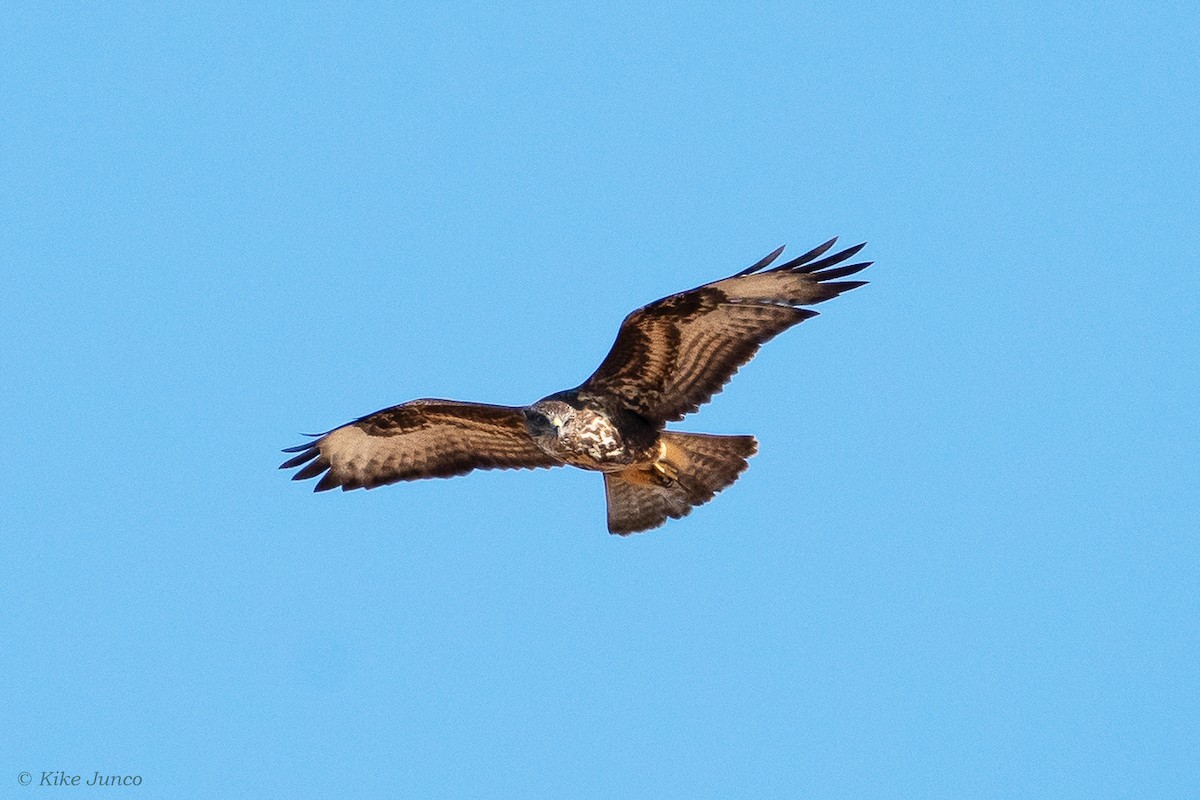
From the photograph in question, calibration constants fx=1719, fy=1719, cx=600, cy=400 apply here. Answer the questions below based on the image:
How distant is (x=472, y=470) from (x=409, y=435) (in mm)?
558

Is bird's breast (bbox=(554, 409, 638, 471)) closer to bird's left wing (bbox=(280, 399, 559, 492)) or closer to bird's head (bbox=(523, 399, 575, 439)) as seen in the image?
bird's head (bbox=(523, 399, 575, 439))

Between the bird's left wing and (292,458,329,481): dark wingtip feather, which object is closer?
the bird's left wing

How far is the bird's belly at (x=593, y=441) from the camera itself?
12.1 m

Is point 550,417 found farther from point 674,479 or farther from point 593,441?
point 674,479

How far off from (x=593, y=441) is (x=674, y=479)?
3.21 ft

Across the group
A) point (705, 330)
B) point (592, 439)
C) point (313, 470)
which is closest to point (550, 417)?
point (592, 439)

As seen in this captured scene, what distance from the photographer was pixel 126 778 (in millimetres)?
12141

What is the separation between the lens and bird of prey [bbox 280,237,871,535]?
11.8m

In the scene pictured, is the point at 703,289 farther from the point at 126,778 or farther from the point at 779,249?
the point at 126,778

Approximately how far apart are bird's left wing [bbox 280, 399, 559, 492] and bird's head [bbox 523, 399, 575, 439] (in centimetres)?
67

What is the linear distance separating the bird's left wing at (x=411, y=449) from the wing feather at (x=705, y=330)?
1035mm

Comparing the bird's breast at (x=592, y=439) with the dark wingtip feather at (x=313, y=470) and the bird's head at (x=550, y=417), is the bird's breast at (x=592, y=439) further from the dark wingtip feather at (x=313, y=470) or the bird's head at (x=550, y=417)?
the dark wingtip feather at (x=313, y=470)

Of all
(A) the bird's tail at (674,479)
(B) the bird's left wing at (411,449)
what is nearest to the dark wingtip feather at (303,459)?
(B) the bird's left wing at (411,449)

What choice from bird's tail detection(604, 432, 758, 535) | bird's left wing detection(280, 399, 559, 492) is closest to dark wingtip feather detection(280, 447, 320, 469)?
bird's left wing detection(280, 399, 559, 492)
